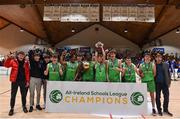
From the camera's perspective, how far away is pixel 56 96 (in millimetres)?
6492

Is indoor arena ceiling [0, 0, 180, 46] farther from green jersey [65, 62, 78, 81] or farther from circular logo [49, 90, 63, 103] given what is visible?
circular logo [49, 90, 63, 103]

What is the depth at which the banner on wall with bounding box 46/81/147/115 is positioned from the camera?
636 centimetres

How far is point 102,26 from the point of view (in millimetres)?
25516

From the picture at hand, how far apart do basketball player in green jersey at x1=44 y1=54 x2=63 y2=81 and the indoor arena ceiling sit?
9048mm

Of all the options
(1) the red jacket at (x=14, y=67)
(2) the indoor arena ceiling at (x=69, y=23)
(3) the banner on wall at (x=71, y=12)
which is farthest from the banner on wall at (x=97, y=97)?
(2) the indoor arena ceiling at (x=69, y=23)

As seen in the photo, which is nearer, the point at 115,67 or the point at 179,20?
the point at 115,67

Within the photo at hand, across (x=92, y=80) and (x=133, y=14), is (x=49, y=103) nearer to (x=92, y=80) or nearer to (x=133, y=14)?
(x=92, y=80)

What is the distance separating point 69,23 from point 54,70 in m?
15.3

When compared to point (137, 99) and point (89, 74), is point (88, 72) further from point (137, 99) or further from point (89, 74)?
point (137, 99)

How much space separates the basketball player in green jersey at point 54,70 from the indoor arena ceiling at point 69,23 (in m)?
9.05

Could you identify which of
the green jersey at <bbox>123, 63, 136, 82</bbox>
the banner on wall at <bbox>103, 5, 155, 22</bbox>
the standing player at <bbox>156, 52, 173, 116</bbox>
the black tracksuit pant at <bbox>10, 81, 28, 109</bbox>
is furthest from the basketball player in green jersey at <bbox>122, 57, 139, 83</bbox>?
the banner on wall at <bbox>103, 5, 155, 22</bbox>

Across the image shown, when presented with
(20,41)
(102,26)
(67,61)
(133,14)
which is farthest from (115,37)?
(67,61)

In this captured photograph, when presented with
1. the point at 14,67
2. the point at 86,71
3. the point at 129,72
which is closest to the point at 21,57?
the point at 14,67

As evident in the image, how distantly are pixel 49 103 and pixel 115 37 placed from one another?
19.9 metres
